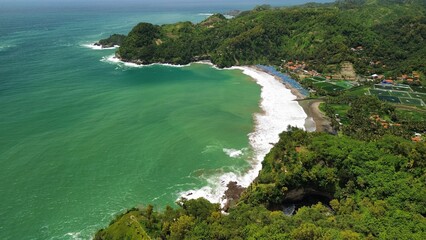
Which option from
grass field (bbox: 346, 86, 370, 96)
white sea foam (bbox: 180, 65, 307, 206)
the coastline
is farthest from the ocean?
grass field (bbox: 346, 86, 370, 96)

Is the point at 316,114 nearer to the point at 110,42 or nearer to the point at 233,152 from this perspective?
the point at 233,152

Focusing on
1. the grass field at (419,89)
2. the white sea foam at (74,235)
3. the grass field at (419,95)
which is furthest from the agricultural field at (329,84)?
the white sea foam at (74,235)

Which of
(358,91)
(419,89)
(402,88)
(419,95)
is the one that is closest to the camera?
(419,95)

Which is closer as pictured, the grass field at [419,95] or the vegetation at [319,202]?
the vegetation at [319,202]

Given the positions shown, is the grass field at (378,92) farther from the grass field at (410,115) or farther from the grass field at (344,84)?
the grass field at (410,115)

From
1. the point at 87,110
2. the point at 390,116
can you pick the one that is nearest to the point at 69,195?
the point at 87,110

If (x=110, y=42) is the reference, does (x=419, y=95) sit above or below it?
below

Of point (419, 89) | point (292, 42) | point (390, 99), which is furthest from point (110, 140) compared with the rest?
point (292, 42)
